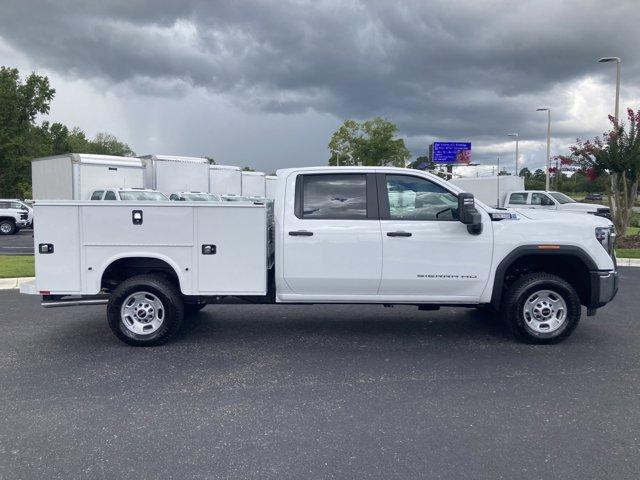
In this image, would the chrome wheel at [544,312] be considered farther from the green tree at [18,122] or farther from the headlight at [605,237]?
Result: the green tree at [18,122]

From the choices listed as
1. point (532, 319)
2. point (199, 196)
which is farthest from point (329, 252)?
point (199, 196)

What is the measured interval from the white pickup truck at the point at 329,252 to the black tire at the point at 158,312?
0.04 ft

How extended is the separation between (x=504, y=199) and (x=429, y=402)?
23021 mm

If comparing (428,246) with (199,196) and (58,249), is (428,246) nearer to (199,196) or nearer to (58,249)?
(58,249)

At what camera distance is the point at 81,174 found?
21.2m

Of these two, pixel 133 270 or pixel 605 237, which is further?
pixel 133 270

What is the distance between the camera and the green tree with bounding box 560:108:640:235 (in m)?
17.0

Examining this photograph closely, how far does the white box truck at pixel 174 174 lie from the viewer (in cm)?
2452

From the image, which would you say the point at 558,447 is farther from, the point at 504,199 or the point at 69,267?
the point at 504,199

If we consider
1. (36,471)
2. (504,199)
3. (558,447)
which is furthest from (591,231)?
(504,199)

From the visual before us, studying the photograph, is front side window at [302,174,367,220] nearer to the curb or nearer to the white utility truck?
the curb

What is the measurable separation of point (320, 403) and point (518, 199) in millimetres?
22889

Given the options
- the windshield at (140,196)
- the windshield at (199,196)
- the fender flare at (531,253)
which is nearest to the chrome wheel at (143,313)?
the fender flare at (531,253)

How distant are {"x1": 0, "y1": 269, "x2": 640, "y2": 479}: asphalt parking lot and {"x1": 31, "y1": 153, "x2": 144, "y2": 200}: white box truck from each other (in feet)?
51.5
